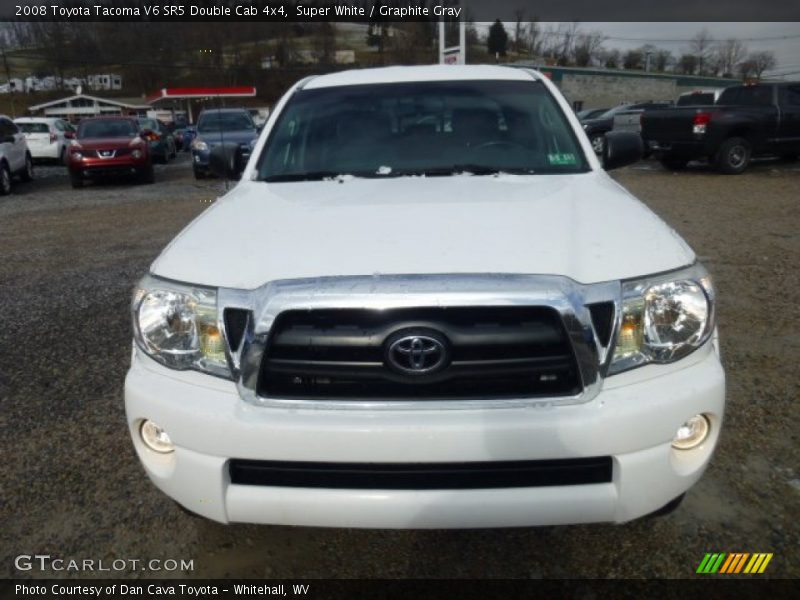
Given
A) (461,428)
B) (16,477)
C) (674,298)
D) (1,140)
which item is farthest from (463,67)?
(1,140)

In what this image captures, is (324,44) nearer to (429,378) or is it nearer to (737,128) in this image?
(737,128)

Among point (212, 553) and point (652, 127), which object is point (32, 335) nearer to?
point (212, 553)

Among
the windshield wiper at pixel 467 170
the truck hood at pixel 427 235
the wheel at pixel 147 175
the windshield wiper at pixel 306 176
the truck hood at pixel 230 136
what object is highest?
the windshield wiper at pixel 467 170

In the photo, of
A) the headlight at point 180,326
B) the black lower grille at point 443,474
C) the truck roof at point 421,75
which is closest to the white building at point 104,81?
the truck roof at point 421,75

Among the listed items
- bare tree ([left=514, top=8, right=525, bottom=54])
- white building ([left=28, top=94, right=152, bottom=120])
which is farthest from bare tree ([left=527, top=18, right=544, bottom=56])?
white building ([left=28, top=94, right=152, bottom=120])

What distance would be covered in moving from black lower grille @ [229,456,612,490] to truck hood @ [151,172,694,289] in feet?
1.81

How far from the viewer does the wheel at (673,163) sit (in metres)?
14.6

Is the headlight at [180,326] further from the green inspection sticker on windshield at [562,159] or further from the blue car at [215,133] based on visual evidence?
the blue car at [215,133]

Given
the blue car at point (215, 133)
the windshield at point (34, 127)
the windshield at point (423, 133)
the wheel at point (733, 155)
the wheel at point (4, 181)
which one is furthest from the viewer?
the windshield at point (34, 127)

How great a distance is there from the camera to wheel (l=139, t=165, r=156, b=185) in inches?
600

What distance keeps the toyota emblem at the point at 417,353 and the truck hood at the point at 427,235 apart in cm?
20

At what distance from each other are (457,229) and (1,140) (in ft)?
48.6

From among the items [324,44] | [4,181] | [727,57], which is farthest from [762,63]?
[4,181]

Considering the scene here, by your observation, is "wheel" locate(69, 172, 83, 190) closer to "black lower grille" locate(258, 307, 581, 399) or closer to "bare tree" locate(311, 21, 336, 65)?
"black lower grille" locate(258, 307, 581, 399)
